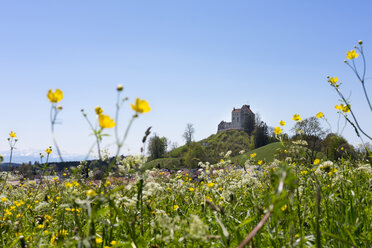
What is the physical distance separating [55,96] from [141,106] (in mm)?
480

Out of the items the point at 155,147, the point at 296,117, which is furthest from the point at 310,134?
the point at 155,147

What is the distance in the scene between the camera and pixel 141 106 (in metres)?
1.42

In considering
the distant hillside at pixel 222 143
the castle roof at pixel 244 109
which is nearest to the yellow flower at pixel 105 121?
the distant hillside at pixel 222 143

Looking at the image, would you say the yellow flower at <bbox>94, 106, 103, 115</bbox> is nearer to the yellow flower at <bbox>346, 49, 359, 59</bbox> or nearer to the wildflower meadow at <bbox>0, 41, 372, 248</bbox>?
the wildflower meadow at <bbox>0, 41, 372, 248</bbox>

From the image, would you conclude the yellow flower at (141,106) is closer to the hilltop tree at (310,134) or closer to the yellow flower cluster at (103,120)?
the yellow flower cluster at (103,120)

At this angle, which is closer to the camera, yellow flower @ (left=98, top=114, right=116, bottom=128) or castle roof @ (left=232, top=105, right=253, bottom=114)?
yellow flower @ (left=98, top=114, right=116, bottom=128)

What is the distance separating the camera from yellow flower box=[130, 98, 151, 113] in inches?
55.7

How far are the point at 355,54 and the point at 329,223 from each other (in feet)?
6.44

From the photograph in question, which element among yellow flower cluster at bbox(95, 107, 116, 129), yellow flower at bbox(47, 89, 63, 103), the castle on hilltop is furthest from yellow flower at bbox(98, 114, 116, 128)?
the castle on hilltop

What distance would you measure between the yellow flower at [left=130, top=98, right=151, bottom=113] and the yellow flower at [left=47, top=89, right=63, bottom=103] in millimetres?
415

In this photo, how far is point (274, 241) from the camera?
6.66 feet

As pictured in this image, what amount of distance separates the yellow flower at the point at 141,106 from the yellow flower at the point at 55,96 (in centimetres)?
41

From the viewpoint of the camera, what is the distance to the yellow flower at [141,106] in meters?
1.42

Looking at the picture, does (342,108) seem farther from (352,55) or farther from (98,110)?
(98,110)
